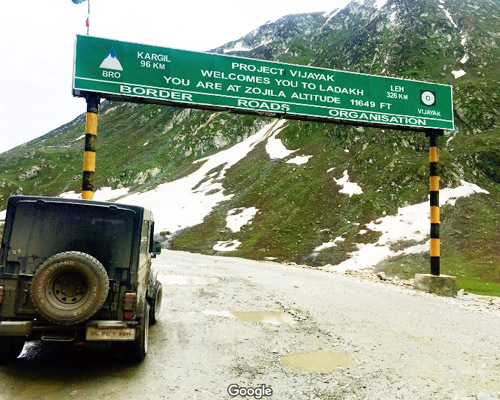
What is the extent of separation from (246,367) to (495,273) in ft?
113

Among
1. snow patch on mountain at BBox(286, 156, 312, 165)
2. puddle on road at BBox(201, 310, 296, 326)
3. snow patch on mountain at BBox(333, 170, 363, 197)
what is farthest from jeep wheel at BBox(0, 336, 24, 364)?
snow patch on mountain at BBox(286, 156, 312, 165)

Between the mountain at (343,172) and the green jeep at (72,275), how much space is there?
29.5 meters

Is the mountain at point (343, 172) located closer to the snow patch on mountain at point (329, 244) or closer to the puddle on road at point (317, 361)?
the snow patch on mountain at point (329, 244)

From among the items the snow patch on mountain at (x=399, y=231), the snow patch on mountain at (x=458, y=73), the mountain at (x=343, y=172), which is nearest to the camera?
the snow patch on mountain at (x=399, y=231)

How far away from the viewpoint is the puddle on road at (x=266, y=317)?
1066cm

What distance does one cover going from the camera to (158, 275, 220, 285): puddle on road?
17.1 metres

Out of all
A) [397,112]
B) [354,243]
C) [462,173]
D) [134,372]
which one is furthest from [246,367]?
[462,173]

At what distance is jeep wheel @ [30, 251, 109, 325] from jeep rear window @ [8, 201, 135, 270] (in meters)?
0.41

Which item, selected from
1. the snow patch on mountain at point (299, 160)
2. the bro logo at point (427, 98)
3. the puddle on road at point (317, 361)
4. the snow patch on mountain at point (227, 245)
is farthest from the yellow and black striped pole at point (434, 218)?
the snow patch on mountain at point (299, 160)

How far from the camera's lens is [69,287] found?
6.45m

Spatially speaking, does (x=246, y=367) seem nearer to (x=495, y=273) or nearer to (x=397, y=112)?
(x=397, y=112)

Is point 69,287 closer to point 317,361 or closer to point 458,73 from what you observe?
point 317,361

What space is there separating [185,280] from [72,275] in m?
11.7

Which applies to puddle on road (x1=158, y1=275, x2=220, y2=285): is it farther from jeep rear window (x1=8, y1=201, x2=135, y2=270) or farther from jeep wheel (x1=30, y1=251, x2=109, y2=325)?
jeep wheel (x1=30, y1=251, x2=109, y2=325)
